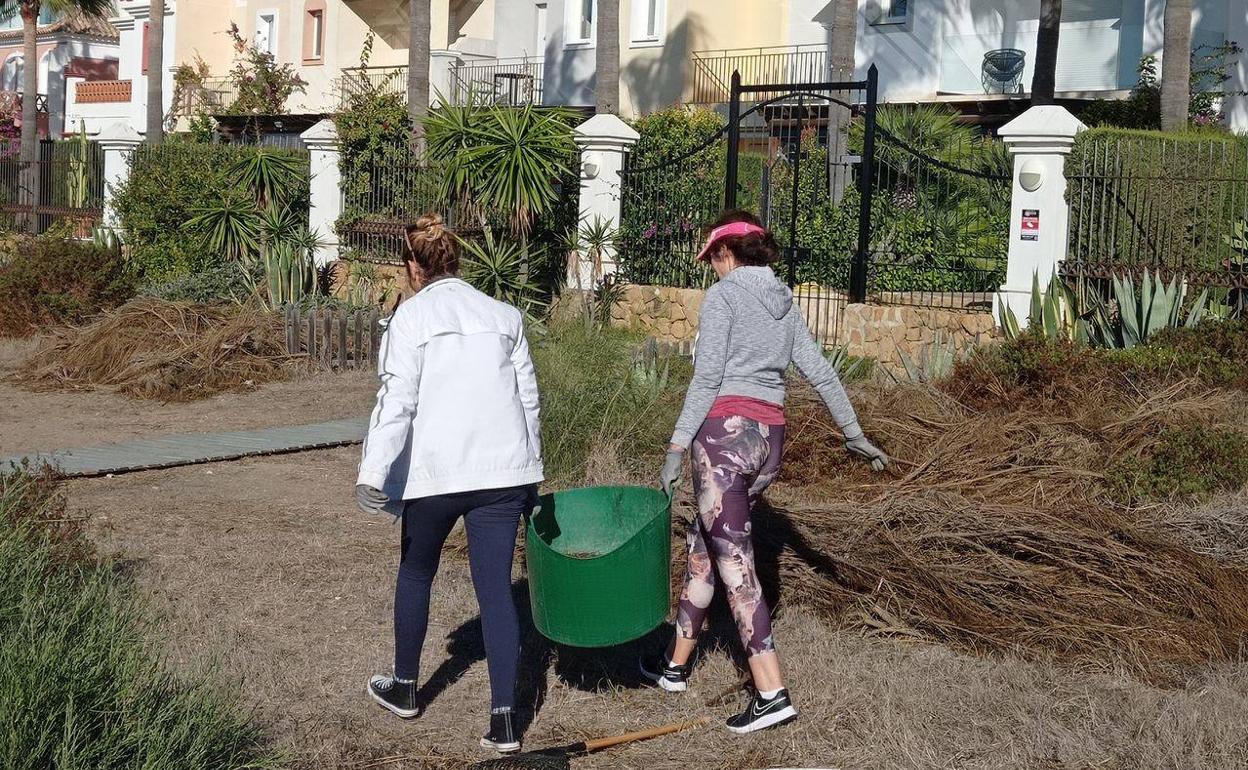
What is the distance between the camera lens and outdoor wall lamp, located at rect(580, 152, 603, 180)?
50.1 ft

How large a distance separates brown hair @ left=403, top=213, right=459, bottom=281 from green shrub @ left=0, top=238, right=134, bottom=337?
453 inches

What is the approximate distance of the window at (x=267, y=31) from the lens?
44719 millimetres

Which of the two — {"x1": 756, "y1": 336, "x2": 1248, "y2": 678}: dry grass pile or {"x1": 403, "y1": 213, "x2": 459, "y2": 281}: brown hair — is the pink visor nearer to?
{"x1": 403, "y1": 213, "x2": 459, "y2": 281}: brown hair

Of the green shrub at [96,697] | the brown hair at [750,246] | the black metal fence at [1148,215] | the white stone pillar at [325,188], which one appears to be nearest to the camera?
the green shrub at [96,697]

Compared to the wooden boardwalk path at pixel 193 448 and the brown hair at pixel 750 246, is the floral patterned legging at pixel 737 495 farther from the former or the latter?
the wooden boardwalk path at pixel 193 448

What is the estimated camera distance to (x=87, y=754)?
3.75 metres

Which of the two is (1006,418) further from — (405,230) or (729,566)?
(405,230)

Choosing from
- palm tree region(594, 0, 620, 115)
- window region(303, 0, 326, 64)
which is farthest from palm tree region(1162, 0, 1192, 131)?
window region(303, 0, 326, 64)

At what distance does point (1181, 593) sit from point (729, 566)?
1.98 meters

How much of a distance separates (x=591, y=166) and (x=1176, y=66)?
7019 mm

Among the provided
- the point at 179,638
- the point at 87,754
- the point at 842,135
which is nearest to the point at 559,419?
the point at 179,638

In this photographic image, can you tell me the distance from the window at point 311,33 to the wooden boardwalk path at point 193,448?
34.1 m

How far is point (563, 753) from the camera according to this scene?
16.3 ft

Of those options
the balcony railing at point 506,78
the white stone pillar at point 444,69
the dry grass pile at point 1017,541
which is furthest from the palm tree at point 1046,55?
the white stone pillar at point 444,69
